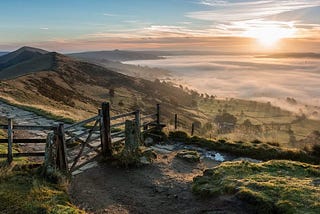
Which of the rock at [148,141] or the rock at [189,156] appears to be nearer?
the rock at [189,156]

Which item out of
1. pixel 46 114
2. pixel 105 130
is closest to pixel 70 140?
pixel 105 130

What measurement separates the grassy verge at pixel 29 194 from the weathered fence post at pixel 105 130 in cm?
336

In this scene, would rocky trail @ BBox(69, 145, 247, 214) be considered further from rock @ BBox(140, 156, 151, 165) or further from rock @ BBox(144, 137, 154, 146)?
rock @ BBox(144, 137, 154, 146)

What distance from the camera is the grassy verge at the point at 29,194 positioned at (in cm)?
838

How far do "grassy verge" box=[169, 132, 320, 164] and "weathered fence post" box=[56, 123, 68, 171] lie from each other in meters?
7.82

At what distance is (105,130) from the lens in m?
13.6

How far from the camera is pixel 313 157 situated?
590 inches

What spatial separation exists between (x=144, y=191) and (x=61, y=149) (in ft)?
10.4

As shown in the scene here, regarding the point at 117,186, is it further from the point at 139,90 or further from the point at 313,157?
the point at 139,90

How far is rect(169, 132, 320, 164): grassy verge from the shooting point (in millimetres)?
15102

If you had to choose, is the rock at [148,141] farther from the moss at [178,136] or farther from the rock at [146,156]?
the rock at [146,156]

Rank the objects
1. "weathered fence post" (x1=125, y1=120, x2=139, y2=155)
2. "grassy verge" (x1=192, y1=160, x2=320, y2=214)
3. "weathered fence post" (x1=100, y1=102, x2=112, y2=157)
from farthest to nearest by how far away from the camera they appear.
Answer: "weathered fence post" (x1=125, y1=120, x2=139, y2=155) → "weathered fence post" (x1=100, y1=102, x2=112, y2=157) → "grassy verge" (x1=192, y1=160, x2=320, y2=214)

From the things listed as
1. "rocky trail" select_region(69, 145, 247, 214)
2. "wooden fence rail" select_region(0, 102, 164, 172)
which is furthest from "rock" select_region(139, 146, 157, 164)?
"wooden fence rail" select_region(0, 102, 164, 172)

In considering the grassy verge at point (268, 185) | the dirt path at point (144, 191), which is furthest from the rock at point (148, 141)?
the grassy verge at point (268, 185)
